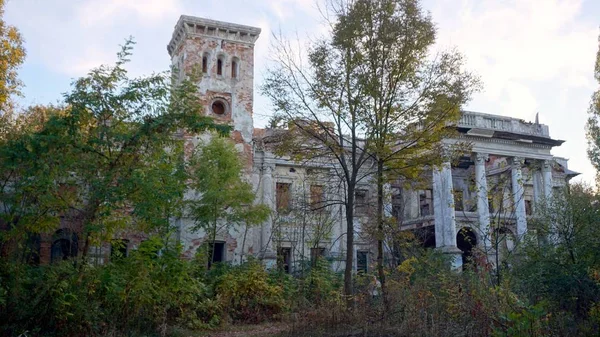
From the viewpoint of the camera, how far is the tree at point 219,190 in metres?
20.6

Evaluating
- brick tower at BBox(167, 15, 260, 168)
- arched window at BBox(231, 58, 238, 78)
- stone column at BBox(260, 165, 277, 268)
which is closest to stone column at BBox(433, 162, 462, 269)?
stone column at BBox(260, 165, 277, 268)

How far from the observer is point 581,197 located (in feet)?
41.7

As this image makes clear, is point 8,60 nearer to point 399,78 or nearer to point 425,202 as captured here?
point 399,78

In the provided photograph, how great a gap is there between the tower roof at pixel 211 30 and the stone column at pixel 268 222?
6333 mm

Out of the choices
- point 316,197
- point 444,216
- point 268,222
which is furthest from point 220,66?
point 444,216

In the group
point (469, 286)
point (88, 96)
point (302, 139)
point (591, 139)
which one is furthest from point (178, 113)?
point (591, 139)

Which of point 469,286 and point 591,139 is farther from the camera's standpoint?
point 591,139

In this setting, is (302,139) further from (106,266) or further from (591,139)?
(591,139)

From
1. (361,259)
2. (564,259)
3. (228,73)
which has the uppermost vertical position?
→ (228,73)

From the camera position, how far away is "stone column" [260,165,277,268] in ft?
85.7

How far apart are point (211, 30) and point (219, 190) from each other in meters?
9.67

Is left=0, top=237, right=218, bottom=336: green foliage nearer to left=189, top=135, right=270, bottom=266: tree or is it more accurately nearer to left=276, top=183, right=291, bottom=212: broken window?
left=189, top=135, right=270, bottom=266: tree

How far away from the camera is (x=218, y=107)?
27016mm

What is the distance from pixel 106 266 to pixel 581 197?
10.3 metres
